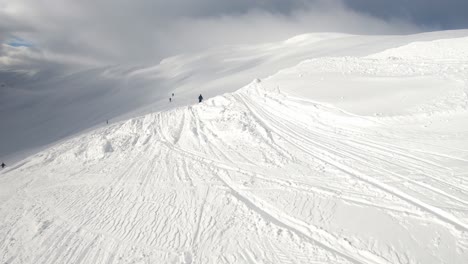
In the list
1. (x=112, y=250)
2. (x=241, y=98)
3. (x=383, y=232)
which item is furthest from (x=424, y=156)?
(x=241, y=98)

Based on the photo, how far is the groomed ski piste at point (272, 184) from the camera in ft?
19.6

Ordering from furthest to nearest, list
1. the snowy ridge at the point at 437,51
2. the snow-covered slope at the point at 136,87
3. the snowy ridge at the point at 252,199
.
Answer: the snow-covered slope at the point at 136,87 < the snowy ridge at the point at 437,51 < the snowy ridge at the point at 252,199

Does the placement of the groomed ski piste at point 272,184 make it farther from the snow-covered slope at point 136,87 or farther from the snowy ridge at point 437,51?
the snow-covered slope at point 136,87

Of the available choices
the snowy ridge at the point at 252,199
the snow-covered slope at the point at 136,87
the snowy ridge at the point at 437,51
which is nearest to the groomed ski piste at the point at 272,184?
the snowy ridge at the point at 252,199

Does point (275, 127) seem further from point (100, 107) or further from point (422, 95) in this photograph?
point (100, 107)

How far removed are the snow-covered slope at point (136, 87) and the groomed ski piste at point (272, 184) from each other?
54.1ft

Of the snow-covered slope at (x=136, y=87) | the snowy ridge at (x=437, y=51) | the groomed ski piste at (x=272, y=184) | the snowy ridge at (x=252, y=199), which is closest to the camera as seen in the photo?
the snowy ridge at (x=252, y=199)

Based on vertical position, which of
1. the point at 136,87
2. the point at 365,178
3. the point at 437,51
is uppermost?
the point at 136,87

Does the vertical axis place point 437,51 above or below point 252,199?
above

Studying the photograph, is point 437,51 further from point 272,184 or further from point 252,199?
point 252,199

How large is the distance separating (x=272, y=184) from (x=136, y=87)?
53.6m

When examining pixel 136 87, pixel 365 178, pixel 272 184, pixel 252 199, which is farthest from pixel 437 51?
pixel 136 87

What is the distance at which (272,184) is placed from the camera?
850 cm

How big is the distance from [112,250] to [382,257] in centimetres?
573
